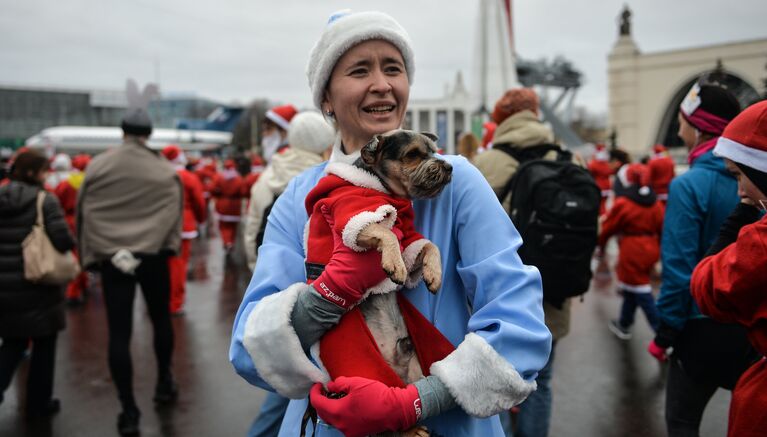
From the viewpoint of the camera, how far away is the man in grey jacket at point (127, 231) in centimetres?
377

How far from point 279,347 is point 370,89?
2.59 ft

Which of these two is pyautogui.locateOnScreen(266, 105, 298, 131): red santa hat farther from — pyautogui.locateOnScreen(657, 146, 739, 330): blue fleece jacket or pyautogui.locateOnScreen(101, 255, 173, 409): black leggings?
pyautogui.locateOnScreen(657, 146, 739, 330): blue fleece jacket

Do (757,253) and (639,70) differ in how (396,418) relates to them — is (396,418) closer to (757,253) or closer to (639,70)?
(757,253)

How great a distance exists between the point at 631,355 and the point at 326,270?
5.03 m

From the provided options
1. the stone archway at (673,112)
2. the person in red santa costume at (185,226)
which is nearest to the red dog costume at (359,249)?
the person in red santa costume at (185,226)

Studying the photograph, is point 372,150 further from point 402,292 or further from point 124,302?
point 124,302

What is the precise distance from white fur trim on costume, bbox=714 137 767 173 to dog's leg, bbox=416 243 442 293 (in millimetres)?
1256

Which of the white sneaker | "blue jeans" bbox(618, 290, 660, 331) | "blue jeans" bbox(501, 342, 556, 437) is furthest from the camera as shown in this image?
the white sneaker

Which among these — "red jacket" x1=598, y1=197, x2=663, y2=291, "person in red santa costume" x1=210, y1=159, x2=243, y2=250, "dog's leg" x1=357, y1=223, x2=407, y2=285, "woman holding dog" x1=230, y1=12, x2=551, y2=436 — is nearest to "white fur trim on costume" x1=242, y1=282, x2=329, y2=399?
"woman holding dog" x1=230, y1=12, x2=551, y2=436

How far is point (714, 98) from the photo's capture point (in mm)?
2654

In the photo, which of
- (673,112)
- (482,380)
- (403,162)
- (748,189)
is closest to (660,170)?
(748,189)

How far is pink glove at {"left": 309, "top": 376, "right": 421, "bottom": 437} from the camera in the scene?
1.19 meters

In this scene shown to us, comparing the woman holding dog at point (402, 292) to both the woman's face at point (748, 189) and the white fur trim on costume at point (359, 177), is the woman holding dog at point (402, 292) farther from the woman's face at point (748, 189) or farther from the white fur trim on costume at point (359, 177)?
the woman's face at point (748, 189)

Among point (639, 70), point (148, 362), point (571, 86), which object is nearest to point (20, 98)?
point (571, 86)
